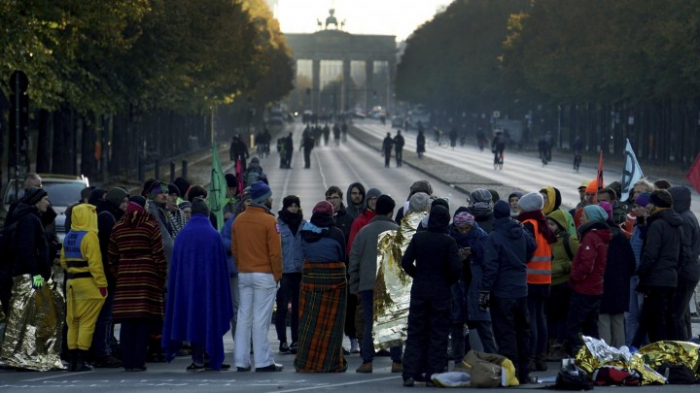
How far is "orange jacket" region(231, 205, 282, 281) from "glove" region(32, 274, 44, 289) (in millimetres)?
1905

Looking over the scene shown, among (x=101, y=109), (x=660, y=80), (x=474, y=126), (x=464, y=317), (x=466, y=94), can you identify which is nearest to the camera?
(x=464, y=317)

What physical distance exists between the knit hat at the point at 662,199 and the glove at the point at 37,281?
234 inches

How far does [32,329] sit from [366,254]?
326cm

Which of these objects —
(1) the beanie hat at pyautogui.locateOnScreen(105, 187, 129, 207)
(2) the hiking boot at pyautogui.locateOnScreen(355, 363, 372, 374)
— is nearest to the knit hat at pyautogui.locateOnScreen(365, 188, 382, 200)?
(2) the hiking boot at pyautogui.locateOnScreen(355, 363, 372, 374)

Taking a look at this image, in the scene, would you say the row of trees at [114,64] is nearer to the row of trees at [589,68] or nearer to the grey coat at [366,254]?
the grey coat at [366,254]

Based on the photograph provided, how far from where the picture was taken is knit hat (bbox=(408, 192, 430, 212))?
14914mm

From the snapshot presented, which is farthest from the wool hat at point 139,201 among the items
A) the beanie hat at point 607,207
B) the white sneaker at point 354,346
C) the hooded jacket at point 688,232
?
the hooded jacket at point 688,232

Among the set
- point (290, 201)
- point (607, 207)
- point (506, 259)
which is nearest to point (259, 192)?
point (290, 201)

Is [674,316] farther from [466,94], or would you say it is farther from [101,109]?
[466,94]

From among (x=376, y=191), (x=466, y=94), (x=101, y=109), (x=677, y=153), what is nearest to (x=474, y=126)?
(x=466, y=94)

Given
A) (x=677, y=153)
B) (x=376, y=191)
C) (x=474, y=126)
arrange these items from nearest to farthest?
(x=376, y=191) < (x=677, y=153) < (x=474, y=126)

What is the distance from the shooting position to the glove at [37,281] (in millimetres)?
15289

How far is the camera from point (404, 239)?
14.9 metres

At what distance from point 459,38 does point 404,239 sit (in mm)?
132129
